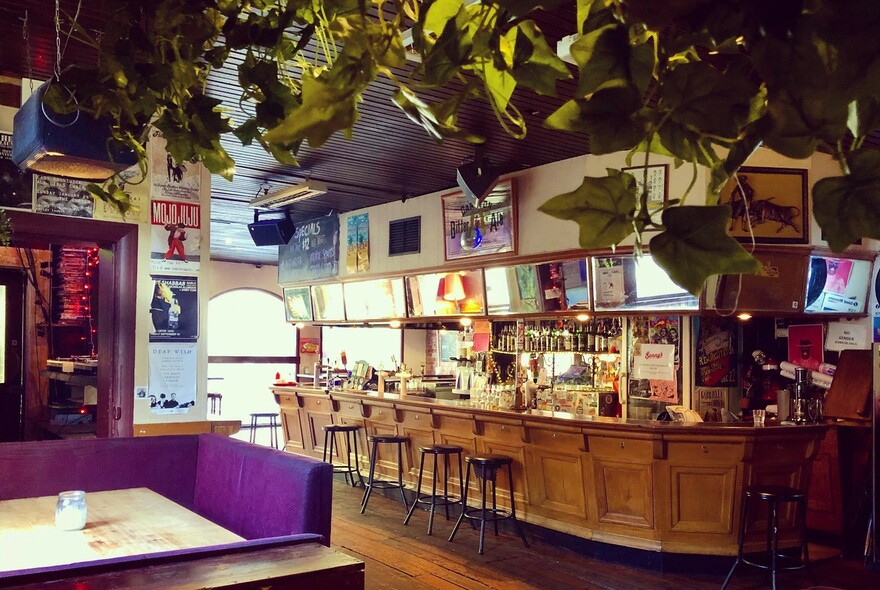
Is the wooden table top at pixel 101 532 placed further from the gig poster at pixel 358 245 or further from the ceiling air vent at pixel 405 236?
the gig poster at pixel 358 245

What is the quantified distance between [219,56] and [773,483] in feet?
19.3

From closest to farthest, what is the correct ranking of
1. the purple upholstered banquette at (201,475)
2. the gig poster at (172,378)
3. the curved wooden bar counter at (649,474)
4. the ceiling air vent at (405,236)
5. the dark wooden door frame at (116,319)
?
the purple upholstered banquette at (201,475) < the dark wooden door frame at (116,319) < the gig poster at (172,378) < the curved wooden bar counter at (649,474) < the ceiling air vent at (405,236)

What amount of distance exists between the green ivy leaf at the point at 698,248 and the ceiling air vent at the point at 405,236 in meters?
8.33

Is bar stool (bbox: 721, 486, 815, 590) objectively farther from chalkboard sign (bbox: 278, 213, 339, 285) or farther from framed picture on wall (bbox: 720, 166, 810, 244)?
chalkboard sign (bbox: 278, 213, 339, 285)

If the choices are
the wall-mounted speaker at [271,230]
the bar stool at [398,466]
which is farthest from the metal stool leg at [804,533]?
the wall-mounted speaker at [271,230]

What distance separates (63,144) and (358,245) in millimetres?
6713

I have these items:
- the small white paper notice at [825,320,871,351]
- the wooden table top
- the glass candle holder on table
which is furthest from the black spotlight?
the glass candle holder on table

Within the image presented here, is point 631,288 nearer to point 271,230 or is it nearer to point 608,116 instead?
point 271,230

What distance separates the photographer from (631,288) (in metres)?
6.69

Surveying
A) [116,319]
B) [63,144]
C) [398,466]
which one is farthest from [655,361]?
[63,144]

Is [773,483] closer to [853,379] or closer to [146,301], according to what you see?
[853,379]

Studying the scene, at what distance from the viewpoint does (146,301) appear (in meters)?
5.31

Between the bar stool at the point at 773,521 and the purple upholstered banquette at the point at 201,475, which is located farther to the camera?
the bar stool at the point at 773,521

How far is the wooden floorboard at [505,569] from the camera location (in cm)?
529
